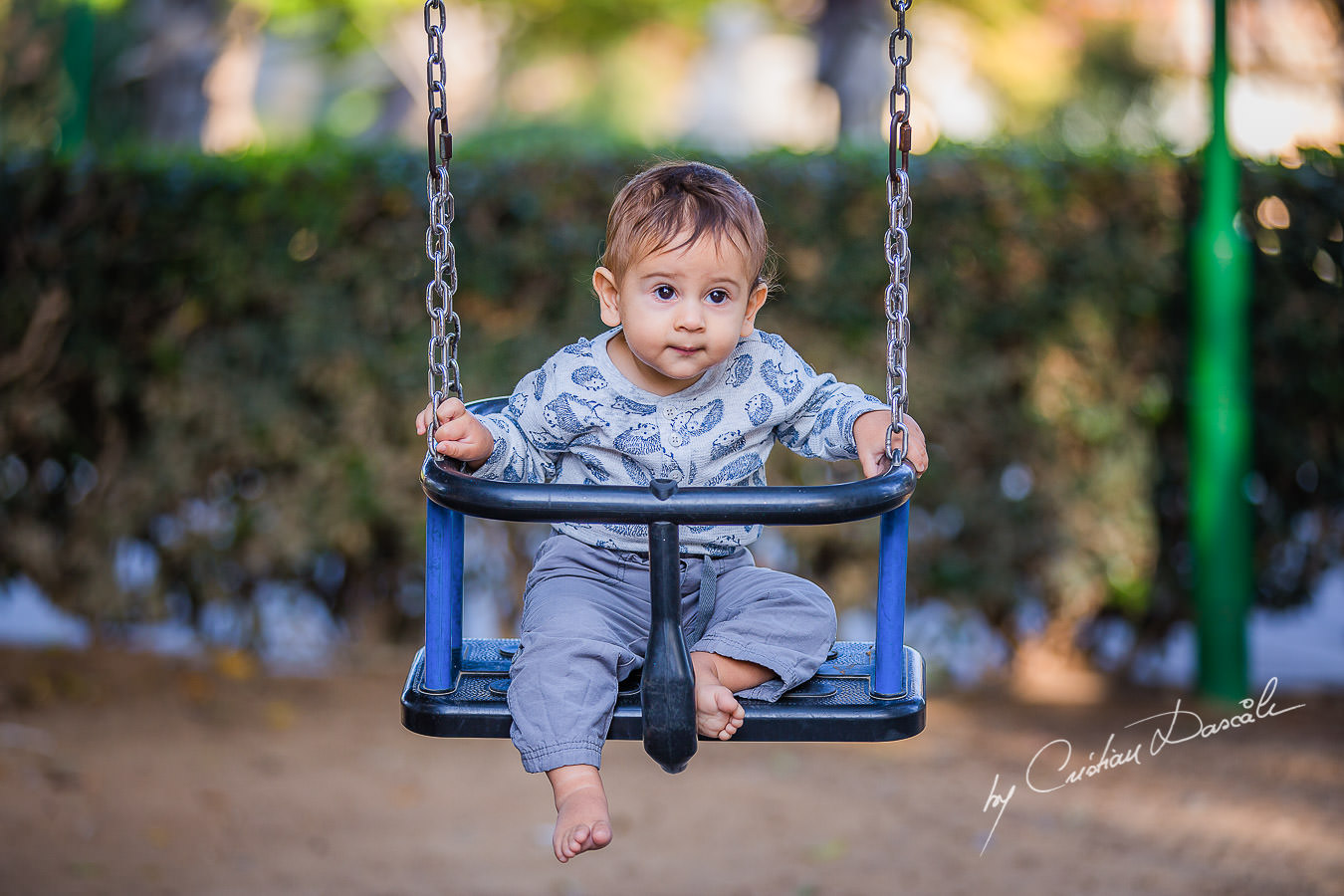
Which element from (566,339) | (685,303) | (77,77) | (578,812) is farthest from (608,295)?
(77,77)

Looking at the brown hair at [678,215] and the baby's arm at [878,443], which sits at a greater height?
the brown hair at [678,215]

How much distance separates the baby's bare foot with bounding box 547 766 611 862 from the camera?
1886 millimetres

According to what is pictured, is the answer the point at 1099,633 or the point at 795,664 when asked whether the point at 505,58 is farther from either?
the point at 795,664

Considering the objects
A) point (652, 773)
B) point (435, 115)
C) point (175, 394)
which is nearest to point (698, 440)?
point (435, 115)

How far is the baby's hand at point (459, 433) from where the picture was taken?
2.14 m

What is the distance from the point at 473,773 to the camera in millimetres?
4875

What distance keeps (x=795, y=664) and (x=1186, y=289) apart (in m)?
3.55

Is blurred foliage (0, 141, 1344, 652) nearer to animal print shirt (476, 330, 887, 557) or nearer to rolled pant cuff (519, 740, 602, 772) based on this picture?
animal print shirt (476, 330, 887, 557)

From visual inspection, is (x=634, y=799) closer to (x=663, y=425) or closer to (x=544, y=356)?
(x=544, y=356)

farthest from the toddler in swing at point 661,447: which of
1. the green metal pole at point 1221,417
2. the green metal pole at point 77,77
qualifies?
the green metal pole at point 77,77
